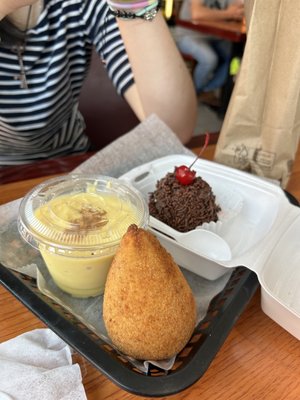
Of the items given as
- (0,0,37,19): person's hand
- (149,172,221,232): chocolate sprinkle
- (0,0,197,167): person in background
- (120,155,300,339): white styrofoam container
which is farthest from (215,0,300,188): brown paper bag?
(0,0,37,19): person's hand

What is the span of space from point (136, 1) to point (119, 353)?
2.13 feet

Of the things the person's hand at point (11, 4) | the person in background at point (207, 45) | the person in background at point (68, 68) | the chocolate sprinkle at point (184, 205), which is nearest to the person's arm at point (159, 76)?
the person in background at point (68, 68)

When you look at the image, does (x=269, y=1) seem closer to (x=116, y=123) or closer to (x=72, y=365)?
(x=72, y=365)

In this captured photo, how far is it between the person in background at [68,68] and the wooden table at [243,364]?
0.56m

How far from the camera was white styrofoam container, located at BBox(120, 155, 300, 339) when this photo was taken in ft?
1.92

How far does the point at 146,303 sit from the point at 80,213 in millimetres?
191

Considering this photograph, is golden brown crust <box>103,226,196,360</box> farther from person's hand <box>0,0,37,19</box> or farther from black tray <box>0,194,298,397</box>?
person's hand <box>0,0,37,19</box>

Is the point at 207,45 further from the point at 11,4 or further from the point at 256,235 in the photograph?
the point at 256,235

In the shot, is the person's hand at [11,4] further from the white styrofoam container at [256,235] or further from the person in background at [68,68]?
the white styrofoam container at [256,235]

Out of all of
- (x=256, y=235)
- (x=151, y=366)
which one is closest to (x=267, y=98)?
(x=256, y=235)

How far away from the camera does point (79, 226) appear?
1.92 ft

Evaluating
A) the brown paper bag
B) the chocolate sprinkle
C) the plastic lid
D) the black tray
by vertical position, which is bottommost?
the black tray

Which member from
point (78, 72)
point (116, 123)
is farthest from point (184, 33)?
point (78, 72)

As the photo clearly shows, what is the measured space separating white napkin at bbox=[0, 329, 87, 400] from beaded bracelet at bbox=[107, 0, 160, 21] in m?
0.58
